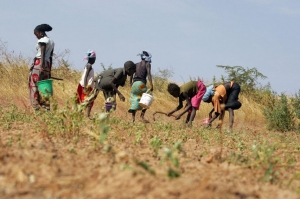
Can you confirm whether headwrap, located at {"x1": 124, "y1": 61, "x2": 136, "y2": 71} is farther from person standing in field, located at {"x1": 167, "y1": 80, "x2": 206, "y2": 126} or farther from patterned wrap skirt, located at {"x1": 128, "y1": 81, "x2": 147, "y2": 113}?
person standing in field, located at {"x1": 167, "y1": 80, "x2": 206, "y2": 126}

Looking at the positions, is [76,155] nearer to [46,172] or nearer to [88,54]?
[46,172]

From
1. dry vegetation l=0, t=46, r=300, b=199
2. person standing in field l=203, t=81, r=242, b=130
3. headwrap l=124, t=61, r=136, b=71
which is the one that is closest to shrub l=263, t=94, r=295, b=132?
person standing in field l=203, t=81, r=242, b=130

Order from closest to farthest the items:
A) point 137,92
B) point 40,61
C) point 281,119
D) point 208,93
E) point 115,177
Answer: point 115,177 → point 40,61 → point 137,92 → point 208,93 → point 281,119

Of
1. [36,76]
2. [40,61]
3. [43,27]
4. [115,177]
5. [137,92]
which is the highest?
[43,27]

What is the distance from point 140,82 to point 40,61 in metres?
2.30

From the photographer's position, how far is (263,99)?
18.6 m

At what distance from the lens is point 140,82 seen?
1120 cm

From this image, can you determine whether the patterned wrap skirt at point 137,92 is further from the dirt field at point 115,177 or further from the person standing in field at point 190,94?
the dirt field at point 115,177

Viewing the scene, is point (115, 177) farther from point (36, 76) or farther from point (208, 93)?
point (208, 93)

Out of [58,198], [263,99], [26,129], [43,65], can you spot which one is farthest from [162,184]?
[263,99]

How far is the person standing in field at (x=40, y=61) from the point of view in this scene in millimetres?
9453

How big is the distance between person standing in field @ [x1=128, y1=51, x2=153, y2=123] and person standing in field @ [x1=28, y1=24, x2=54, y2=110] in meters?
1.95

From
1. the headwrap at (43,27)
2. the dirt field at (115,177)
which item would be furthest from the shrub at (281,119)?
the dirt field at (115,177)

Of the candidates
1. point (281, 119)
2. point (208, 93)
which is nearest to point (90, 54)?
point (208, 93)
